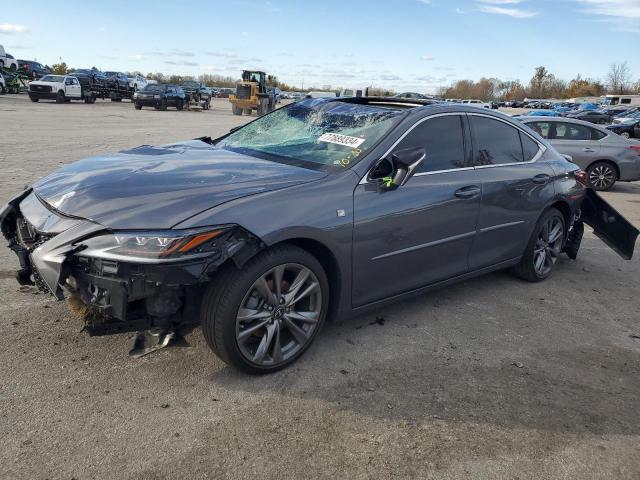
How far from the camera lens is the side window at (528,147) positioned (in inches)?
202

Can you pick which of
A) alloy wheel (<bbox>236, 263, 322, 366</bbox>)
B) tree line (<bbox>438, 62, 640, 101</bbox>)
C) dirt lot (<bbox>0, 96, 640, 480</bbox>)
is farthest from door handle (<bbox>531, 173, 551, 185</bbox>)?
tree line (<bbox>438, 62, 640, 101</bbox>)

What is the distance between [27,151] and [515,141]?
34.2 ft

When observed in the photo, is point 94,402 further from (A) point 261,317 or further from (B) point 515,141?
(B) point 515,141

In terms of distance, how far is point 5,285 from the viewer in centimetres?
434

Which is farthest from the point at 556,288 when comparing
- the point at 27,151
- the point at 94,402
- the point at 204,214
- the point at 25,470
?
the point at 27,151

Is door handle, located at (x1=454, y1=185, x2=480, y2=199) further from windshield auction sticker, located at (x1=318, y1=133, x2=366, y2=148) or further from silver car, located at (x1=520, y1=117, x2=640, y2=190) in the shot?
silver car, located at (x1=520, y1=117, x2=640, y2=190)

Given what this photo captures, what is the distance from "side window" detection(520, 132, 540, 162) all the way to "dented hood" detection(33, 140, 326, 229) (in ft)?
8.36

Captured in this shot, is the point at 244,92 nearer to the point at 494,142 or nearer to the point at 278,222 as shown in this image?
the point at 494,142

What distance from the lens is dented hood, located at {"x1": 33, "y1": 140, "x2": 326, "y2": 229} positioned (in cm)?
292

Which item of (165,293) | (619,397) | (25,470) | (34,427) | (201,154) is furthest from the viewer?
(201,154)

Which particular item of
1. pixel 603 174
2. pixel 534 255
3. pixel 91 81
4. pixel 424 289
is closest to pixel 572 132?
pixel 603 174

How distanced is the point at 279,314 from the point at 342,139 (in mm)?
1411

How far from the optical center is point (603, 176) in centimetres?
1216

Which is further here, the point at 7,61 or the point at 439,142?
the point at 7,61
